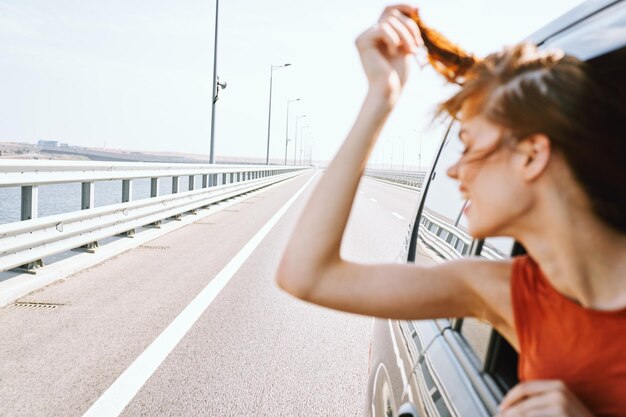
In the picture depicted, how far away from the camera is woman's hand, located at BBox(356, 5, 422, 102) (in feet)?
5.01

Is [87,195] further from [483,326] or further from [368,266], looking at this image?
[368,266]

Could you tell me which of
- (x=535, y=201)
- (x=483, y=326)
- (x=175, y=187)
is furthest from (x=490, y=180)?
(x=175, y=187)

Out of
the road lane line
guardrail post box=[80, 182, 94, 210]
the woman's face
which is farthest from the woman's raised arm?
guardrail post box=[80, 182, 94, 210]

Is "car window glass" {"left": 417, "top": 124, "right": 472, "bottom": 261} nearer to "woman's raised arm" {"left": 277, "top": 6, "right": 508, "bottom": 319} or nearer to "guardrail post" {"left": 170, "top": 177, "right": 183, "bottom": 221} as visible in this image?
"woman's raised arm" {"left": 277, "top": 6, "right": 508, "bottom": 319}

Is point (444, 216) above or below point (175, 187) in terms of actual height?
above

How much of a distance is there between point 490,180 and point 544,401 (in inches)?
16.1

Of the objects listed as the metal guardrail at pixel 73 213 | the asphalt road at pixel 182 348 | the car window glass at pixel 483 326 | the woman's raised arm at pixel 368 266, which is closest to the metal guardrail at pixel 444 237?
the car window glass at pixel 483 326

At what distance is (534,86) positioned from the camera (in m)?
1.28

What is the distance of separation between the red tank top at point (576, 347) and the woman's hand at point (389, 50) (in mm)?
524

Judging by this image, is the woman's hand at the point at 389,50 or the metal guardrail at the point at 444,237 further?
the metal guardrail at the point at 444,237

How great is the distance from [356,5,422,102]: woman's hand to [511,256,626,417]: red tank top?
52 cm

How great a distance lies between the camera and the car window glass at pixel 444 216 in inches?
107

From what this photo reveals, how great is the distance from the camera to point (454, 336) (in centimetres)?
239

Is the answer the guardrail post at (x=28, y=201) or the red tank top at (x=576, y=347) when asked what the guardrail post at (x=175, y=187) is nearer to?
the guardrail post at (x=28, y=201)
